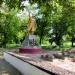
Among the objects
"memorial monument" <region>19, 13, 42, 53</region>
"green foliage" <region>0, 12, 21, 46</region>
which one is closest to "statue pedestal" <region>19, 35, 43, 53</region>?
"memorial monument" <region>19, 13, 42, 53</region>

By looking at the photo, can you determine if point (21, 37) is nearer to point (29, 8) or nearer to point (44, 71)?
point (29, 8)

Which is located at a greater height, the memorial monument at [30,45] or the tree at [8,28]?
the tree at [8,28]

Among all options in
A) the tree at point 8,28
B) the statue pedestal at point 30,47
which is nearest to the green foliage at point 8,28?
the tree at point 8,28

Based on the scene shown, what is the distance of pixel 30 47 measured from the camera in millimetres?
28391

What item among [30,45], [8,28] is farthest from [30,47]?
[8,28]

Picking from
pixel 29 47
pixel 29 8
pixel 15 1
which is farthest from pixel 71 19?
pixel 15 1

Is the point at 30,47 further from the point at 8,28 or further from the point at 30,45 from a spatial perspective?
the point at 8,28

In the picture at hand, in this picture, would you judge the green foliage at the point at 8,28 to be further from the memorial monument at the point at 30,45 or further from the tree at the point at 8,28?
the memorial monument at the point at 30,45

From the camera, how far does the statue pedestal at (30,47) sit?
27.7 meters

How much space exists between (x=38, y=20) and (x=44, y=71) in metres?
34.5

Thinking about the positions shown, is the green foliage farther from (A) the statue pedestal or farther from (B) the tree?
(A) the statue pedestal

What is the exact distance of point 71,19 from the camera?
Result: 40.9 m

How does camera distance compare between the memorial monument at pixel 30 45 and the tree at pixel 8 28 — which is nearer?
the memorial monument at pixel 30 45

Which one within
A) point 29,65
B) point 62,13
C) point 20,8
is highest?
point 62,13
